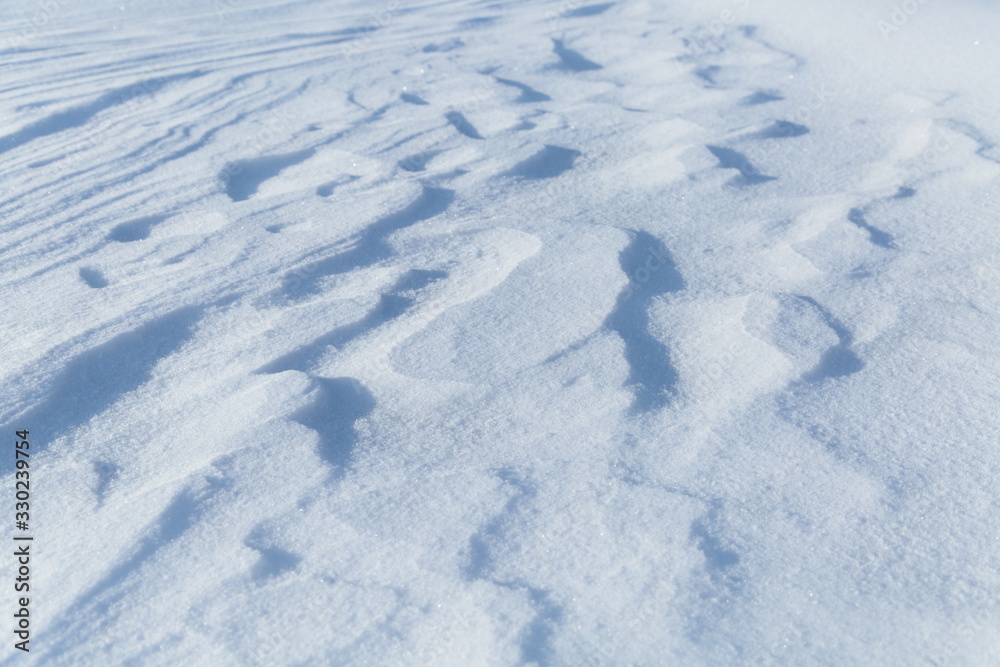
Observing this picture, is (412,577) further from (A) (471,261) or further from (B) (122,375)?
(A) (471,261)

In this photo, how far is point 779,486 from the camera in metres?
1.18

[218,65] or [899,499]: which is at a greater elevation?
[218,65]

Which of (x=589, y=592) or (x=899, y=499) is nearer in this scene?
(x=589, y=592)

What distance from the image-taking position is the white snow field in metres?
1.02

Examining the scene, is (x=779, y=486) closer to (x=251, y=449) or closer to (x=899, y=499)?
(x=899, y=499)

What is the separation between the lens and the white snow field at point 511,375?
1.02m

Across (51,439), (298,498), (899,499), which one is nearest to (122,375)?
(51,439)

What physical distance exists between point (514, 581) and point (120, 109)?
228 centimetres

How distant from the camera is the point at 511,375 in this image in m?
1.40

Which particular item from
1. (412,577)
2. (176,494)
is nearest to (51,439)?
(176,494)

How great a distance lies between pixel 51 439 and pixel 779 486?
3.59ft

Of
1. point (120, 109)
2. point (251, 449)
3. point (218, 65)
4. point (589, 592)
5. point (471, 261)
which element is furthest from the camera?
point (218, 65)

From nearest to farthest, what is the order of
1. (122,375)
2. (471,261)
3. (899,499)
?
(899,499) < (122,375) < (471,261)

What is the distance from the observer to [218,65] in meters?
3.08
